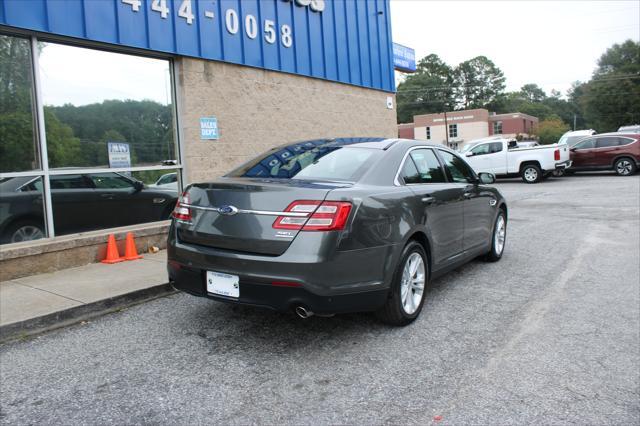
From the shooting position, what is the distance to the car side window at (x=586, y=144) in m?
20.7

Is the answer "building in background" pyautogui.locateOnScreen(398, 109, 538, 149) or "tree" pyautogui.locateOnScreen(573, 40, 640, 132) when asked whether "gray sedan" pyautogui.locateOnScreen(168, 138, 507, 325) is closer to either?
"building in background" pyautogui.locateOnScreen(398, 109, 538, 149)

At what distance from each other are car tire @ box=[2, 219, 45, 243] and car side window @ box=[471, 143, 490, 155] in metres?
18.2

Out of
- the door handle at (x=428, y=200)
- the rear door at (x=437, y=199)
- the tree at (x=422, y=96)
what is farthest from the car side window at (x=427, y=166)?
the tree at (x=422, y=96)

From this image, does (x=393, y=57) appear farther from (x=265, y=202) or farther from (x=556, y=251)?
(x=265, y=202)

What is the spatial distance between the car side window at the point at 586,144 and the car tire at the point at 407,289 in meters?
19.1

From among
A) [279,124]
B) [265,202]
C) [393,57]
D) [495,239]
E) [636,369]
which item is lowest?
[636,369]

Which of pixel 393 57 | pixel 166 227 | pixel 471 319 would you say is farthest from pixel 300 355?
pixel 393 57

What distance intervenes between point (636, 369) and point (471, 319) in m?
1.31

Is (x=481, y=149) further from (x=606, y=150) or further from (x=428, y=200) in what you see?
(x=428, y=200)

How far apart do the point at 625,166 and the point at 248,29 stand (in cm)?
1718

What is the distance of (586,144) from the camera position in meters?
20.9

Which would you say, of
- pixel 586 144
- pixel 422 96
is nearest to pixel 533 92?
pixel 422 96

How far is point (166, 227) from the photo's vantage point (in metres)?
7.70

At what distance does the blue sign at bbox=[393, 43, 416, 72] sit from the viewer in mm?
14852
